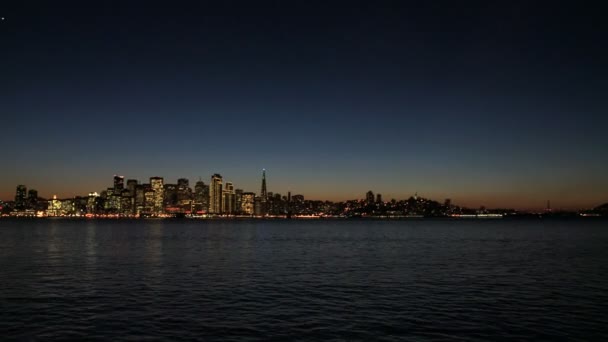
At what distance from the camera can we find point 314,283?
42.5m

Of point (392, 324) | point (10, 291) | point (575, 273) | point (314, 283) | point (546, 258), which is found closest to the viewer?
point (392, 324)

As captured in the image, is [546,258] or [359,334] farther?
[546,258]

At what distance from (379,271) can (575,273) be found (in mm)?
19157

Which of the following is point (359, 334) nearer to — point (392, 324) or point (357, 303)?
point (392, 324)

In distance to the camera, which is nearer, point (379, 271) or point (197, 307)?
point (197, 307)

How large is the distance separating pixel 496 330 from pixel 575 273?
2916cm

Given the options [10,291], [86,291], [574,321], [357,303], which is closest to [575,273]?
[574,321]

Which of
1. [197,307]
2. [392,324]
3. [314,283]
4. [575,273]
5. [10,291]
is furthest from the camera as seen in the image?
[575,273]

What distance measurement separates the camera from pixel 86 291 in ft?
125

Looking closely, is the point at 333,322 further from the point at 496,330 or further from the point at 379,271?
the point at 379,271

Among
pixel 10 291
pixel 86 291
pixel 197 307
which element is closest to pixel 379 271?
pixel 197 307

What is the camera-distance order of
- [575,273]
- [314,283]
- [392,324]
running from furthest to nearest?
[575,273], [314,283], [392,324]

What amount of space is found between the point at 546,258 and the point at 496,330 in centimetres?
4602

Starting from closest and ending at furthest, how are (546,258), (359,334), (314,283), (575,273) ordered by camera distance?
(359,334) < (314,283) < (575,273) < (546,258)
